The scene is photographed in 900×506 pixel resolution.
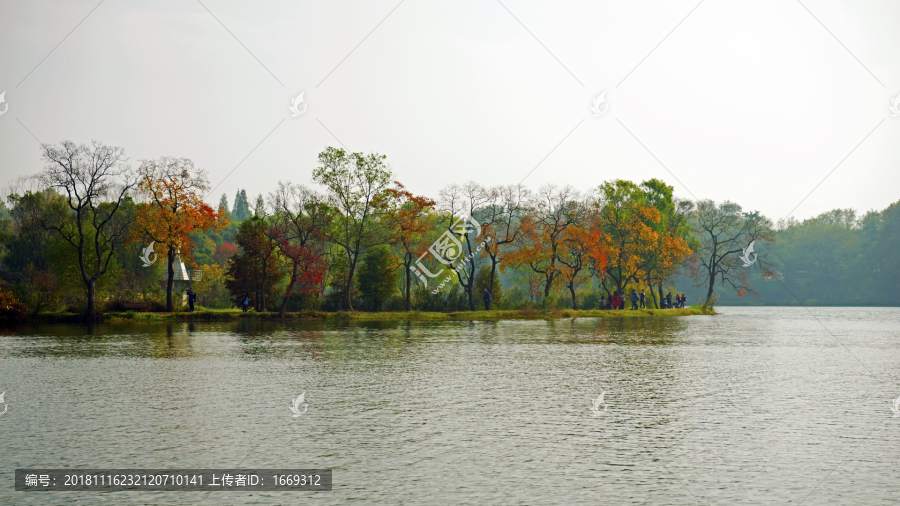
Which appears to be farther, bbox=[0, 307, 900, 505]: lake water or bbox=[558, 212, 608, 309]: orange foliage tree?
bbox=[558, 212, 608, 309]: orange foliage tree

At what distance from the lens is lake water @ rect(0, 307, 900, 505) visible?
8.61 meters

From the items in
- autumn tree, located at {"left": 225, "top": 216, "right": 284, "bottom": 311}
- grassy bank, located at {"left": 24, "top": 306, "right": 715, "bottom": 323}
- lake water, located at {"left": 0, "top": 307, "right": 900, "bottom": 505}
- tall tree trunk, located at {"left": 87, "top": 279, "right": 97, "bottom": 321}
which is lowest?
lake water, located at {"left": 0, "top": 307, "right": 900, "bottom": 505}

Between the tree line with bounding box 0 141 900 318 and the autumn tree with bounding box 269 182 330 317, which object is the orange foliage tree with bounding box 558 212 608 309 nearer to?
the tree line with bounding box 0 141 900 318

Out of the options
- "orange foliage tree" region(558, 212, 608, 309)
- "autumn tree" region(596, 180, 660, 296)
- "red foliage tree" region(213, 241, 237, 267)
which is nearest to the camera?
"orange foliage tree" region(558, 212, 608, 309)

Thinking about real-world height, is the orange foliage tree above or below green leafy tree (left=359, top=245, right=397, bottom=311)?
above

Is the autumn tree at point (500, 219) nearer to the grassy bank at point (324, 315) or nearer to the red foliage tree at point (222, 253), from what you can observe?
the grassy bank at point (324, 315)

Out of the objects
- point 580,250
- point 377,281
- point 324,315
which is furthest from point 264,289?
point 580,250

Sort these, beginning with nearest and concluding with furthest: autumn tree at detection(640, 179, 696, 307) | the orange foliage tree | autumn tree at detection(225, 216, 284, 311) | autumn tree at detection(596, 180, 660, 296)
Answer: autumn tree at detection(225, 216, 284, 311) < the orange foliage tree < autumn tree at detection(596, 180, 660, 296) < autumn tree at detection(640, 179, 696, 307)

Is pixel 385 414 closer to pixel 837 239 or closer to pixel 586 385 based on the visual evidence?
pixel 586 385

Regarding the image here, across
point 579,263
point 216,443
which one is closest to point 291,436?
point 216,443

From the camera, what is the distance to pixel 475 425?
12.1 m

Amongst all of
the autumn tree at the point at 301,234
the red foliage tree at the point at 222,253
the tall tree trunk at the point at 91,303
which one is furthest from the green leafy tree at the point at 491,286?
the red foliage tree at the point at 222,253

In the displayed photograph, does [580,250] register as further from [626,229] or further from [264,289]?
[264,289]

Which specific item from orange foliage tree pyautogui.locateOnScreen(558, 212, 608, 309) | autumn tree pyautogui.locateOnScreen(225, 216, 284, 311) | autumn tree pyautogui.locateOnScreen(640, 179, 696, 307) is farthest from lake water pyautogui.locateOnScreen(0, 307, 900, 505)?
autumn tree pyautogui.locateOnScreen(640, 179, 696, 307)
